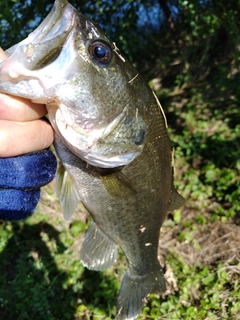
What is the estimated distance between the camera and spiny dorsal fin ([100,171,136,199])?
5.11 feet

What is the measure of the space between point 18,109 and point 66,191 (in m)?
0.52

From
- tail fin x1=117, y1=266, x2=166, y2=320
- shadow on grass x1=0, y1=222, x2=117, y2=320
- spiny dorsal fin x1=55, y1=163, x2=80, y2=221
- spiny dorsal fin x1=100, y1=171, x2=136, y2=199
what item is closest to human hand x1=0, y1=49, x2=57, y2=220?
spiny dorsal fin x1=55, y1=163, x2=80, y2=221

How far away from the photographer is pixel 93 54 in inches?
51.9

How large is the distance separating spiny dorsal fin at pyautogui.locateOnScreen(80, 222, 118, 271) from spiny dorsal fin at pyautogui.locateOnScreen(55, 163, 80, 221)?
0.31 meters

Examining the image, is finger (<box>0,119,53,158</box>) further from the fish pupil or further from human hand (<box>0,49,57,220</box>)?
the fish pupil

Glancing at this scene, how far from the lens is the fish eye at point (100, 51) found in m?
1.31

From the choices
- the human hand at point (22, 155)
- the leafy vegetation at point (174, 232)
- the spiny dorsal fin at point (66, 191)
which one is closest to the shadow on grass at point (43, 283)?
the leafy vegetation at point (174, 232)

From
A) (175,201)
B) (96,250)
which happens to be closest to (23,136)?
(96,250)

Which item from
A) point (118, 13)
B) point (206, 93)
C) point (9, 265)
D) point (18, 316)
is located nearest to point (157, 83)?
point (206, 93)

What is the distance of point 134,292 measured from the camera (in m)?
2.16

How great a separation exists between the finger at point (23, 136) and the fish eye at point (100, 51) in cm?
32

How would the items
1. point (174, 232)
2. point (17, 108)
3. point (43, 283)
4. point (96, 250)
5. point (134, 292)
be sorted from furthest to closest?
point (174, 232), point (43, 283), point (134, 292), point (96, 250), point (17, 108)

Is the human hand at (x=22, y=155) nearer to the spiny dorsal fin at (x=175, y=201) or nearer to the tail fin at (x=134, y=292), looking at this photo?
the spiny dorsal fin at (x=175, y=201)

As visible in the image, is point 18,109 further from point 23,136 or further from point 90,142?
point 90,142
